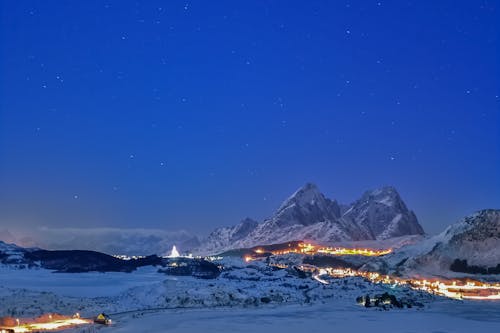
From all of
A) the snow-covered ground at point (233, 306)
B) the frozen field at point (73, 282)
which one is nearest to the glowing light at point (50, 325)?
the snow-covered ground at point (233, 306)

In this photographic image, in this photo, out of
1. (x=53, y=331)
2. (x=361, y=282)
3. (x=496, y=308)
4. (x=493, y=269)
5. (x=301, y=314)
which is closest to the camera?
(x=53, y=331)

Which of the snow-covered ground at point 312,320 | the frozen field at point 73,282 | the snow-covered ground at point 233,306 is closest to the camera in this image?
the snow-covered ground at point 312,320

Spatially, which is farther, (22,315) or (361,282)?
(361,282)

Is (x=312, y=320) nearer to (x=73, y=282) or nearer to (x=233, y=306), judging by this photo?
(x=233, y=306)

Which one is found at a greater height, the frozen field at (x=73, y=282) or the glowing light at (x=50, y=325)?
the frozen field at (x=73, y=282)

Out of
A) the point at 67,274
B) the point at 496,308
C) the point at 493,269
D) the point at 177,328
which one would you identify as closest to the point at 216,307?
the point at 177,328

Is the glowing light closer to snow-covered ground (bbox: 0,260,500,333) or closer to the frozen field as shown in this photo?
snow-covered ground (bbox: 0,260,500,333)

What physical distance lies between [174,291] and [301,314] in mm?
32443

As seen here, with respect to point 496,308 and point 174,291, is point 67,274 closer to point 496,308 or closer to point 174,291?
point 174,291

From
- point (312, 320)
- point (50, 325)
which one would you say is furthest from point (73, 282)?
point (312, 320)

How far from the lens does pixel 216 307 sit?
354 feet

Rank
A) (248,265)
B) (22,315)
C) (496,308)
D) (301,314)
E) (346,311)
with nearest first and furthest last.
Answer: (22,315), (301,314), (346,311), (496,308), (248,265)

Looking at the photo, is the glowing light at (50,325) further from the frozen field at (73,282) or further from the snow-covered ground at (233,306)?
the frozen field at (73,282)

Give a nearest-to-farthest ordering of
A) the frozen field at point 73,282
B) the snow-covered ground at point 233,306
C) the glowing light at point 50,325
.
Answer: the glowing light at point 50,325
the snow-covered ground at point 233,306
the frozen field at point 73,282
